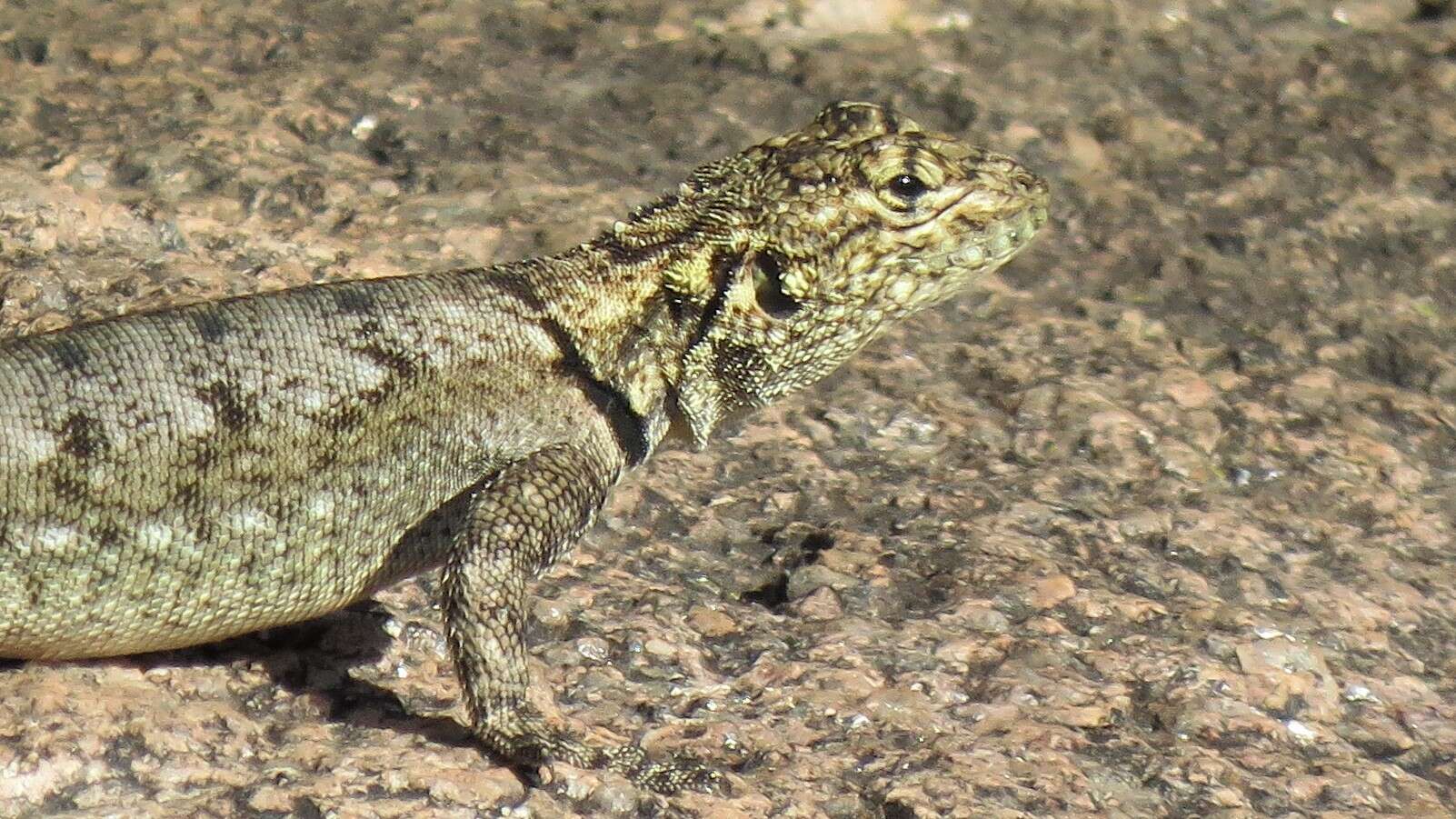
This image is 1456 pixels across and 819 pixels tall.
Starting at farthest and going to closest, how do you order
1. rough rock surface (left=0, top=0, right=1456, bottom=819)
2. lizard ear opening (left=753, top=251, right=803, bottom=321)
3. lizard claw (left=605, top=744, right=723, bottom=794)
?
lizard ear opening (left=753, top=251, right=803, bottom=321) < rough rock surface (left=0, top=0, right=1456, bottom=819) < lizard claw (left=605, top=744, right=723, bottom=794)

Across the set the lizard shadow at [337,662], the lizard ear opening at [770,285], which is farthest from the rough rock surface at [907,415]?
the lizard ear opening at [770,285]

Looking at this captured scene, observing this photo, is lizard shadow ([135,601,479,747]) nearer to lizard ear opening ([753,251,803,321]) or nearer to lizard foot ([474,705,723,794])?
lizard foot ([474,705,723,794])

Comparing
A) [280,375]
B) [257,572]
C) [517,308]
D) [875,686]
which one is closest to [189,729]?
[257,572]

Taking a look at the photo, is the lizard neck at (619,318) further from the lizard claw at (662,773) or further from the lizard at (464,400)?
the lizard claw at (662,773)

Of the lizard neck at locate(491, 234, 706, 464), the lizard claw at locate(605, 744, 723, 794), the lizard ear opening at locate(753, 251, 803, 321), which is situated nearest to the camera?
the lizard claw at locate(605, 744, 723, 794)

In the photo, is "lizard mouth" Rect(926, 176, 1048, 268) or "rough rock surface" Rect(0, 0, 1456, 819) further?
"lizard mouth" Rect(926, 176, 1048, 268)

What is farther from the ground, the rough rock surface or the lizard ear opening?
the lizard ear opening

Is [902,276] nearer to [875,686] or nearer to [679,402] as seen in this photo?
[679,402]

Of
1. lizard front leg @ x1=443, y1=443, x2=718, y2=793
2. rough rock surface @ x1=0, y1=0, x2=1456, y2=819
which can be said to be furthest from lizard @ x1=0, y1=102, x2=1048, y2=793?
rough rock surface @ x1=0, y1=0, x2=1456, y2=819
